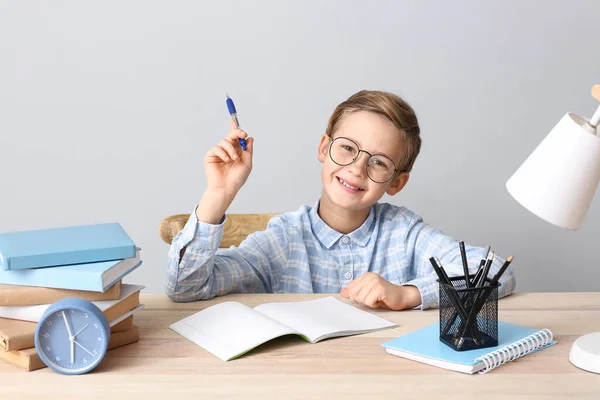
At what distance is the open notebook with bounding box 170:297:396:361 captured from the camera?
1.25m

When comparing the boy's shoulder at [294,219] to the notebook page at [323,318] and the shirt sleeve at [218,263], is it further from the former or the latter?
the notebook page at [323,318]

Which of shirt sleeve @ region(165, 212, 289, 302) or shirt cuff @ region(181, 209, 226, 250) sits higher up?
shirt cuff @ region(181, 209, 226, 250)

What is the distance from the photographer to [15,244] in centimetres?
126

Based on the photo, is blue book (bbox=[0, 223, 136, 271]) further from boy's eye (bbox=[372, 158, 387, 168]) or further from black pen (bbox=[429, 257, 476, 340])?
boy's eye (bbox=[372, 158, 387, 168])

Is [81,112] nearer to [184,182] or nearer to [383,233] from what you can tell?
[184,182]

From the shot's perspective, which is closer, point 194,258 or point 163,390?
point 163,390

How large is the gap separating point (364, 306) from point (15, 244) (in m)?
0.65

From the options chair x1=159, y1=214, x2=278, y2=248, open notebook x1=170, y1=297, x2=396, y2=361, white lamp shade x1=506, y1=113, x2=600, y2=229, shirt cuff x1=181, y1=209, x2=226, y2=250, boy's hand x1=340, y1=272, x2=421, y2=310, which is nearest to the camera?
white lamp shade x1=506, y1=113, x2=600, y2=229

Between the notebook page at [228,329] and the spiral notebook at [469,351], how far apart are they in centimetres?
19

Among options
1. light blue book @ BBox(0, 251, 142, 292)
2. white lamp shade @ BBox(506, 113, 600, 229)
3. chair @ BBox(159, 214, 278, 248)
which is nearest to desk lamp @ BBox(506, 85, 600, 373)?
white lamp shade @ BBox(506, 113, 600, 229)

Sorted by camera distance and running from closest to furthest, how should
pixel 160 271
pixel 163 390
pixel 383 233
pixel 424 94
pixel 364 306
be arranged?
1. pixel 163 390
2. pixel 364 306
3. pixel 383 233
4. pixel 424 94
5. pixel 160 271

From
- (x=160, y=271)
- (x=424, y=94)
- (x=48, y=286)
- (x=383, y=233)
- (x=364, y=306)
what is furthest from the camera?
Result: (x=160, y=271)

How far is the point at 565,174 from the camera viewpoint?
105 cm

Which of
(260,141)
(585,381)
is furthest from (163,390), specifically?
(260,141)
